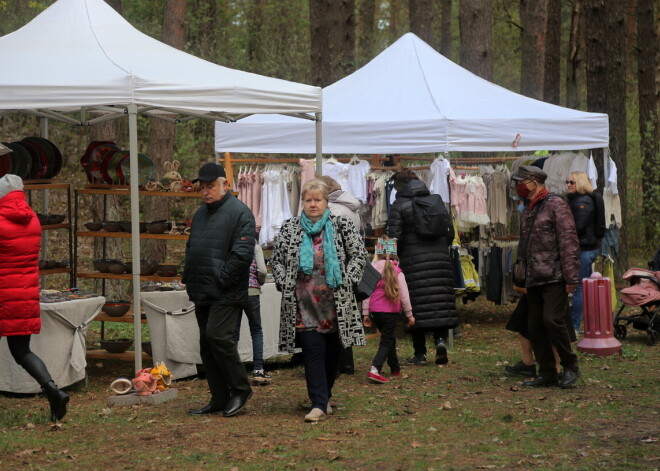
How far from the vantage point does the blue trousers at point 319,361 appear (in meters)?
7.11

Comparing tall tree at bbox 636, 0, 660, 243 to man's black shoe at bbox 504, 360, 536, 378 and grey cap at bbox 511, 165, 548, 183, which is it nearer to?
man's black shoe at bbox 504, 360, 536, 378

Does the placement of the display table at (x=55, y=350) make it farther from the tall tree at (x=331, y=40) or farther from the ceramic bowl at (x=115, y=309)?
the tall tree at (x=331, y=40)

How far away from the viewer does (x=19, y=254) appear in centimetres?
746

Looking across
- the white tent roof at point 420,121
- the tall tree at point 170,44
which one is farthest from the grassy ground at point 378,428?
the tall tree at point 170,44

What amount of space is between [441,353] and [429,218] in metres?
1.27

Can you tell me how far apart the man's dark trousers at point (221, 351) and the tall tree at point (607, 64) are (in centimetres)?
947

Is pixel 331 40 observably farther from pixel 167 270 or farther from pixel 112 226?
pixel 167 270

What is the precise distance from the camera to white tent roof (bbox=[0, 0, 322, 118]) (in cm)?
827

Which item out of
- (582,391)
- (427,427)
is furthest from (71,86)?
(582,391)

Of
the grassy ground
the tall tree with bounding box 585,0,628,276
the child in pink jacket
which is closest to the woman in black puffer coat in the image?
the grassy ground

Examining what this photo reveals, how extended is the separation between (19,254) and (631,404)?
4593 millimetres

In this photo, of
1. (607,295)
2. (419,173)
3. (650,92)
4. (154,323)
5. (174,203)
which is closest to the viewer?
(154,323)

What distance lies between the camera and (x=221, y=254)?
720 cm

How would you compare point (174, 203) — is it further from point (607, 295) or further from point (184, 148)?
point (607, 295)
